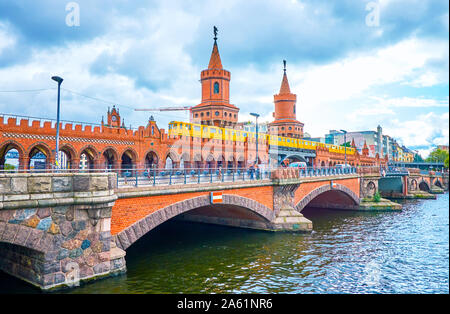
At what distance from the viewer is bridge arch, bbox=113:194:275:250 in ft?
50.7

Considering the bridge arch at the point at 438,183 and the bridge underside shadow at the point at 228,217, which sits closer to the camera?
the bridge underside shadow at the point at 228,217

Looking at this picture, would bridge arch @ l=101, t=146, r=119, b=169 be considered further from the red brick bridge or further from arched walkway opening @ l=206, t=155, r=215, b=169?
the red brick bridge

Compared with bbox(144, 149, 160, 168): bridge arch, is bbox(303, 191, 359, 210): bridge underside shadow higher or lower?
Answer: lower

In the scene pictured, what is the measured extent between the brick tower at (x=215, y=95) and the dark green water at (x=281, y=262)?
110 feet

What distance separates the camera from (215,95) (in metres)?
60.8

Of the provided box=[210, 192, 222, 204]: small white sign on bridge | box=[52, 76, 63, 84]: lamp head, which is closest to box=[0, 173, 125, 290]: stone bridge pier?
box=[52, 76, 63, 84]: lamp head

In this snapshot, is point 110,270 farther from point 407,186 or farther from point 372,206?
point 407,186

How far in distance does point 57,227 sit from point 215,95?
165 feet

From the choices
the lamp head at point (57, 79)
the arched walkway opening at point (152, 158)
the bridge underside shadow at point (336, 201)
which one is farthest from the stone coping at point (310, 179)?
the arched walkway opening at point (152, 158)

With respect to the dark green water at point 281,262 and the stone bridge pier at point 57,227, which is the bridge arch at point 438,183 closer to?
the dark green water at point 281,262

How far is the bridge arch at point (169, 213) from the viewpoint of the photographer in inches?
609

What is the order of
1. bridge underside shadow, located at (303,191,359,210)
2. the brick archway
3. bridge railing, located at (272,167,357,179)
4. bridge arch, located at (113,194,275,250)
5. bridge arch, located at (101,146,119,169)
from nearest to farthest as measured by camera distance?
1. bridge arch, located at (113,194,275,250)
2. bridge railing, located at (272,167,357,179)
3. bridge arch, located at (101,146,119,169)
4. bridge underside shadow, located at (303,191,359,210)
5. the brick archway

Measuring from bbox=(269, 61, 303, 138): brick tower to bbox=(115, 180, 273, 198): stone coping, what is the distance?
55.3 m

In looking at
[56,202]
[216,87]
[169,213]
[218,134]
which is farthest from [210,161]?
[56,202]
